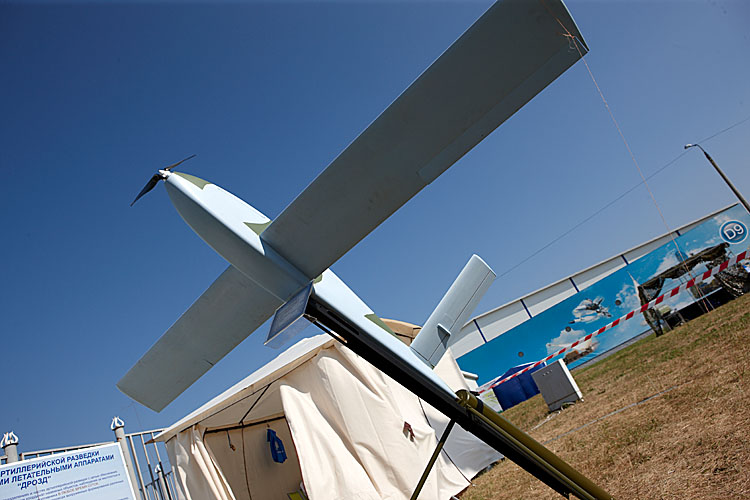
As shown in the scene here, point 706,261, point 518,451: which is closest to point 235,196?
point 518,451

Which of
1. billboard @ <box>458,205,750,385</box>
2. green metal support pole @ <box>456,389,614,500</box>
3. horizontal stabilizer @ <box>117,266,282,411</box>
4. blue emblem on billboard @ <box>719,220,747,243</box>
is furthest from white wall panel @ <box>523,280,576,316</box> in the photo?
horizontal stabilizer @ <box>117,266,282,411</box>

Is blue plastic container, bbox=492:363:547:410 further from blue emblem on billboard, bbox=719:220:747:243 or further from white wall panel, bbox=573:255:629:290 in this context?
white wall panel, bbox=573:255:629:290

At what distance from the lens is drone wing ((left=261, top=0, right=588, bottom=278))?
1978 mm

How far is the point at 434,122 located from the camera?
220 centimetres

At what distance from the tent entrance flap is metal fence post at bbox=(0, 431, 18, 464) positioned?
3.52 m

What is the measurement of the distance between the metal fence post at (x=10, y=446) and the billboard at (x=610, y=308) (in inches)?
570

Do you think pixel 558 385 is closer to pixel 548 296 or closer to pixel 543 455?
pixel 543 455

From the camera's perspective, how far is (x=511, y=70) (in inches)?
81.0

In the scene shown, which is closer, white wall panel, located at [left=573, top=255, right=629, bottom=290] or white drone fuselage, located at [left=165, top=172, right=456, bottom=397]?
white drone fuselage, located at [left=165, top=172, right=456, bottom=397]

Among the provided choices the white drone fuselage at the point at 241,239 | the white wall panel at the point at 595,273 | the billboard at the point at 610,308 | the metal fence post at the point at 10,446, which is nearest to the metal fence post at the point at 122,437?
the metal fence post at the point at 10,446

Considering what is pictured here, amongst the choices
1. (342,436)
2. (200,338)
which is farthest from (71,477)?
(342,436)

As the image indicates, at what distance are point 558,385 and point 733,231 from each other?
12.4 meters

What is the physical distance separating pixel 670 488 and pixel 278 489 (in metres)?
7.30

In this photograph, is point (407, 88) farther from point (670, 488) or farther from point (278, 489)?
point (278, 489)
